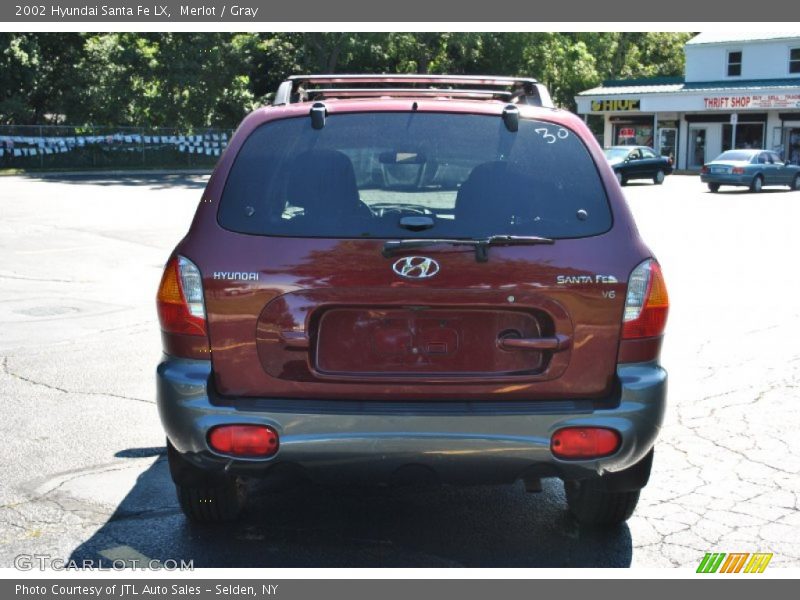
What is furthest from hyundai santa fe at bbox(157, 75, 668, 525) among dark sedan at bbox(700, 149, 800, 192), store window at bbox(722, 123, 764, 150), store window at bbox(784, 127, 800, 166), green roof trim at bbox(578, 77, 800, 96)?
store window at bbox(722, 123, 764, 150)

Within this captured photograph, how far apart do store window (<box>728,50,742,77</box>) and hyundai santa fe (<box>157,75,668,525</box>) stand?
50801 millimetres

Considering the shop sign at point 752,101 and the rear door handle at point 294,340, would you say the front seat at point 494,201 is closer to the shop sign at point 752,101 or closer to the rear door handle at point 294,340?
the rear door handle at point 294,340

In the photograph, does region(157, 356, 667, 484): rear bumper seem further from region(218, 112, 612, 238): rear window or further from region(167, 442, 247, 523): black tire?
region(218, 112, 612, 238): rear window

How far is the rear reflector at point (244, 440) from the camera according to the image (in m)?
3.56

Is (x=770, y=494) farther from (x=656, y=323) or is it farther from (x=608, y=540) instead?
(x=656, y=323)

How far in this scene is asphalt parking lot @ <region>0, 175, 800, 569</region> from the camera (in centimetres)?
408

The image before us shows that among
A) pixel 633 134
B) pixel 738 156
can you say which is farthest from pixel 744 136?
pixel 738 156

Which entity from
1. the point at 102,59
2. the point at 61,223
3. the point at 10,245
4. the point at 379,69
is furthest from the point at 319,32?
the point at 10,245

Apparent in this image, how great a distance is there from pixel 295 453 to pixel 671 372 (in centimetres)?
456

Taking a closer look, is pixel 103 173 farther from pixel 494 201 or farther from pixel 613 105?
pixel 494 201

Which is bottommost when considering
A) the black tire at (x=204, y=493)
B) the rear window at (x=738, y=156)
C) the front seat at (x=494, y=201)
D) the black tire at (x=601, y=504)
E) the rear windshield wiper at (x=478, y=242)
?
the rear window at (x=738, y=156)

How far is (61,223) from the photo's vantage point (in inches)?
751

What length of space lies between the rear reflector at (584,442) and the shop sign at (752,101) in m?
47.2

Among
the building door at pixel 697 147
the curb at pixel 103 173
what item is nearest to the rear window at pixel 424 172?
the curb at pixel 103 173
